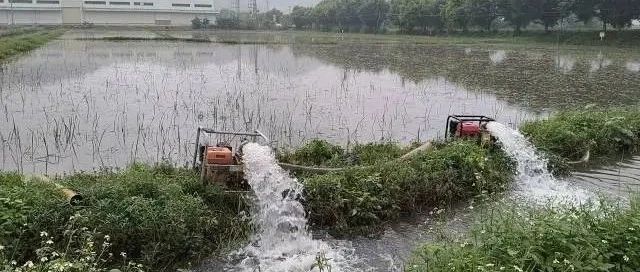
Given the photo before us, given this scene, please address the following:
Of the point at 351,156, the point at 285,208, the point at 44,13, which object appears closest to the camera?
the point at 285,208

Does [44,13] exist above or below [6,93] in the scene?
above

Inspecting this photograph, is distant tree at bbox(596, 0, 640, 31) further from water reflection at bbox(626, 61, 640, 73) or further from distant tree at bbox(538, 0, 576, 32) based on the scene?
water reflection at bbox(626, 61, 640, 73)

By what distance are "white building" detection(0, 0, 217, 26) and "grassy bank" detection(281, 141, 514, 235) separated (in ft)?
295

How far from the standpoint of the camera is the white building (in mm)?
87062

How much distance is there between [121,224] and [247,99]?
9969 mm

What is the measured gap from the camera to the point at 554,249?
14.6 ft

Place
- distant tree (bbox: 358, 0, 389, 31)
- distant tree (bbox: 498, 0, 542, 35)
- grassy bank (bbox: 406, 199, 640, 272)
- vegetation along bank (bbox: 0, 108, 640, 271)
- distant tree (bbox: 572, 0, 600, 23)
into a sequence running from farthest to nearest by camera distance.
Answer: distant tree (bbox: 358, 0, 389, 31), distant tree (bbox: 498, 0, 542, 35), distant tree (bbox: 572, 0, 600, 23), vegetation along bank (bbox: 0, 108, 640, 271), grassy bank (bbox: 406, 199, 640, 272)

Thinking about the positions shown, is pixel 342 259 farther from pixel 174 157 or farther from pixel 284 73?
pixel 284 73

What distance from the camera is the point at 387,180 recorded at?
7.46 m

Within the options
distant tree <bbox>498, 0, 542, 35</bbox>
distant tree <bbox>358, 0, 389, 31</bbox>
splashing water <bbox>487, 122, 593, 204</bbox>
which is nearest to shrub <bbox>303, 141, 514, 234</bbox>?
splashing water <bbox>487, 122, 593, 204</bbox>

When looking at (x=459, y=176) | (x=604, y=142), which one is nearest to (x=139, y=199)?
(x=459, y=176)

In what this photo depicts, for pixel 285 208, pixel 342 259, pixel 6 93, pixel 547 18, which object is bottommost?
pixel 342 259

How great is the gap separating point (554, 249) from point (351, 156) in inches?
190

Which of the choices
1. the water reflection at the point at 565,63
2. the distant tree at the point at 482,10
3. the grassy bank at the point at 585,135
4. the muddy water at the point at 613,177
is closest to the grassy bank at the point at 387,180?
the muddy water at the point at 613,177
